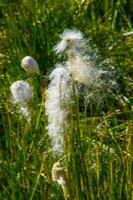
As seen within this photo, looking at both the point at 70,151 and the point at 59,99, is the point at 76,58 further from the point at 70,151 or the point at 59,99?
the point at 70,151

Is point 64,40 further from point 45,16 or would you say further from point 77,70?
point 45,16

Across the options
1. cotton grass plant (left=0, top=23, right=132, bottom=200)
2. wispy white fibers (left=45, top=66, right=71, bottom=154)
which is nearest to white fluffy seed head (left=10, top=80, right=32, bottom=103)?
cotton grass plant (left=0, top=23, right=132, bottom=200)

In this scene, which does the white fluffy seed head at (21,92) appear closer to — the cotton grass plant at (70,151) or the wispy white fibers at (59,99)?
the cotton grass plant at (70,151)

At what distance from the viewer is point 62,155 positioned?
2170 mm

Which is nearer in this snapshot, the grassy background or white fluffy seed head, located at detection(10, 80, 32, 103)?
the grassy background

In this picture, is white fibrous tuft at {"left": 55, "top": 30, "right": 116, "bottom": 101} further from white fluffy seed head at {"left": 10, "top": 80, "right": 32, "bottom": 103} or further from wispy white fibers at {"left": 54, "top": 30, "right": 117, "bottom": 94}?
white fluffy seed head at {"left": 10, "top": 80, "right": 32, "bottom": 103}

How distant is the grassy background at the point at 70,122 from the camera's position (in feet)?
6.51

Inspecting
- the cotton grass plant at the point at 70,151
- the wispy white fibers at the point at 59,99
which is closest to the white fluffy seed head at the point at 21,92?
the cotton grass plant at the point at 70,151

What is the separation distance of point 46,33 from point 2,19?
0.47 m

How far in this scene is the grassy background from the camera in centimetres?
198

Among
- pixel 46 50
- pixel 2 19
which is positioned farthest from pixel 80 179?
pixel 2 19

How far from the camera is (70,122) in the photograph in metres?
2.00

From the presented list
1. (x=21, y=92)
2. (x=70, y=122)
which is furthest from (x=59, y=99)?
(x=21, y=92)

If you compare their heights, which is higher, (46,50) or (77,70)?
(46,50)
